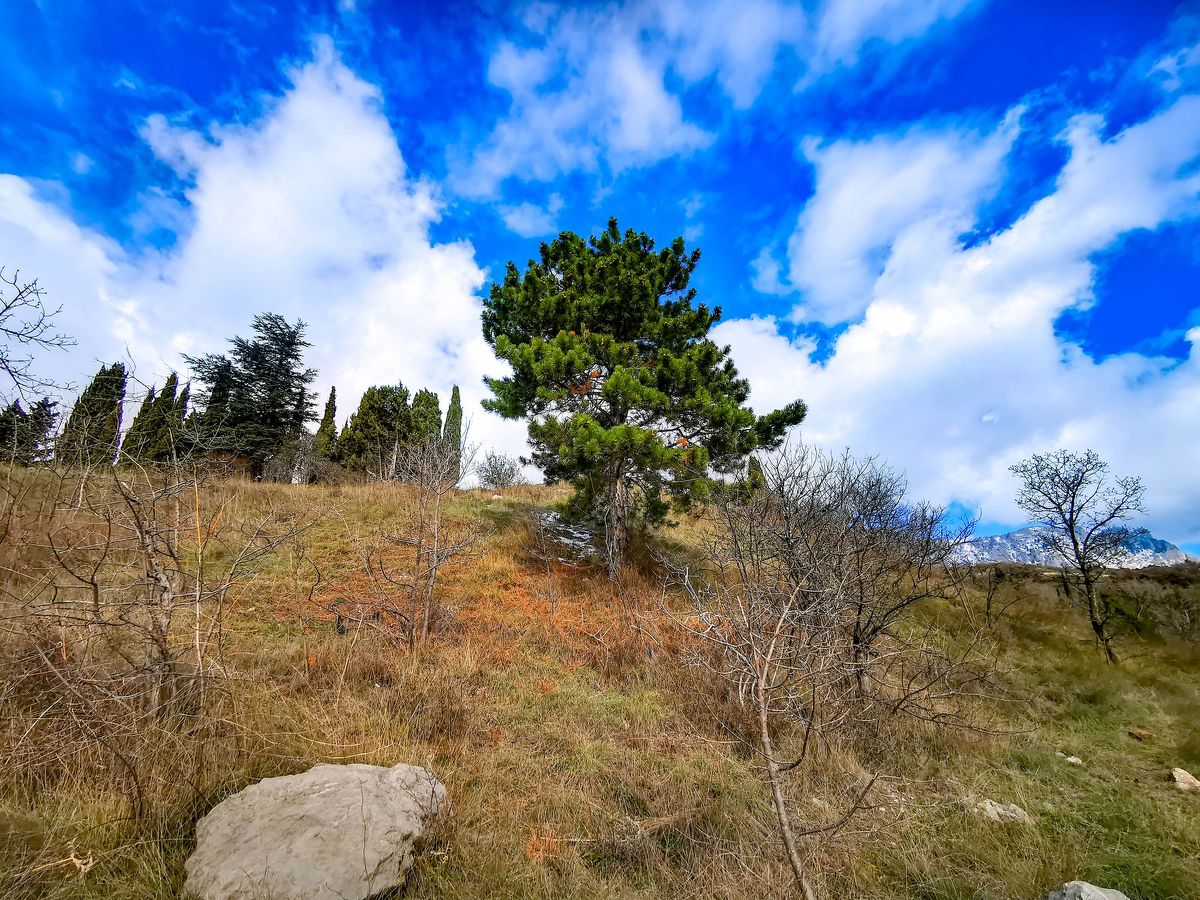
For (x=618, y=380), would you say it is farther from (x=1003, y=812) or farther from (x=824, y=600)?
(x=1003, y=812)

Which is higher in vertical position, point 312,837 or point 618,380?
point 618,380

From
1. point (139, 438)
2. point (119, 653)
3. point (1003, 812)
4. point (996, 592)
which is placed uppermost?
point (139, 438)

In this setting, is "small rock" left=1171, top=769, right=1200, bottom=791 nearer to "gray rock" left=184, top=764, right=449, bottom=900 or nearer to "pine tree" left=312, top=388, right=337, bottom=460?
"gray rock" left=184, top=764, right=449, bottom=900

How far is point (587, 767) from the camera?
4.05 meters

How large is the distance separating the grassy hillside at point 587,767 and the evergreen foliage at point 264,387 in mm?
17037

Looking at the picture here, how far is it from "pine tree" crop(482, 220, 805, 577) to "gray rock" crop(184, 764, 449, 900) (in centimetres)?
605

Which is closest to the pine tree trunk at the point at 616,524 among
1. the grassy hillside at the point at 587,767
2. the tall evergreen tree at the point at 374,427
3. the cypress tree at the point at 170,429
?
the grassy hillside at the point at 587,767

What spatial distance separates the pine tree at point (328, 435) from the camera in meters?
24.3

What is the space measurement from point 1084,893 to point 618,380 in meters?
7.57

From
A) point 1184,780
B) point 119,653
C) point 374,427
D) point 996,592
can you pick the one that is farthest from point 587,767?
point 374,427

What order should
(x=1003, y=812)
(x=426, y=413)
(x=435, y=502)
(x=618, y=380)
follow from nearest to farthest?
(x=1003, y=812) < (x=435, y=502) < (x=618, y=380) < (x=426, y=413)

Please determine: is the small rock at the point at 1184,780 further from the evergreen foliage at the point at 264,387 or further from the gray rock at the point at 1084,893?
the evergreen foliage at the point at 264,387

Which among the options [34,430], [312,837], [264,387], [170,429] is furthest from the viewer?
[264,387]

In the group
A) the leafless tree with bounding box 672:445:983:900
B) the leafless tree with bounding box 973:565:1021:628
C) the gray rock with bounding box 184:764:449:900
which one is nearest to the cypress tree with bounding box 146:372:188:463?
the gray rock with bounding box 184:764:449:900
